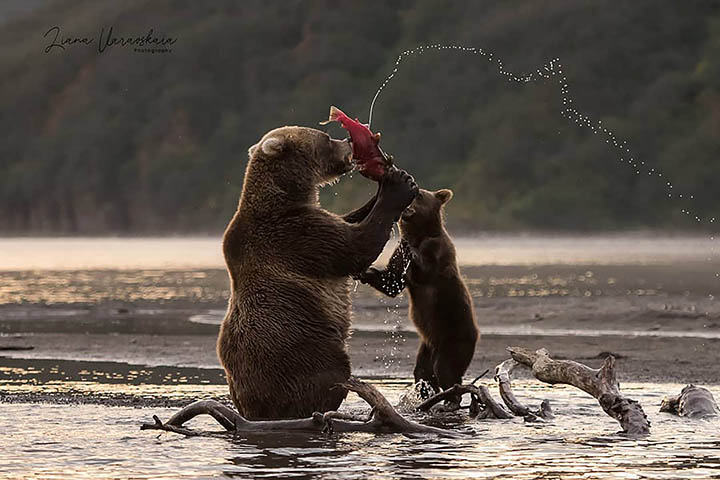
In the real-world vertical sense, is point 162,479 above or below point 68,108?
below

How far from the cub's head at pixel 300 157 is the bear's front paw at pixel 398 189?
0.36 metres

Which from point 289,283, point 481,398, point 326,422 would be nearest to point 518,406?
point 481,398

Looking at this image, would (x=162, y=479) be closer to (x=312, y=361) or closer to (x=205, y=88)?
(x=312, y=361)

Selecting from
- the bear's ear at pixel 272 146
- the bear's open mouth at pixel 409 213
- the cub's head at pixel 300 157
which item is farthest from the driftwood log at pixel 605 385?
the bear's ear at pixel 272 146

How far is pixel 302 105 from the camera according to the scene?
454 ft

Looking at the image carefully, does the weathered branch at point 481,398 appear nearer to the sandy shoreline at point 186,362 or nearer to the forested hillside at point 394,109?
the sandy shoreline at point 186,362

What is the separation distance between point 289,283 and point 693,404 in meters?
3.11

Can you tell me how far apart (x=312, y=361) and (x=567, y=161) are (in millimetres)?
110558

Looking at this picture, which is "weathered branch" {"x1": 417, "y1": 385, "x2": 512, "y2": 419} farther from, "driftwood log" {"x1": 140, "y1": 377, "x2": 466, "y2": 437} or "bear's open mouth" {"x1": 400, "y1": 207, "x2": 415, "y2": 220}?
"bear's open mouth" {"x1": 400, "y1": 207, "x2": 415, "y2": 220}

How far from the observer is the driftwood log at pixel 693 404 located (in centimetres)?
1043

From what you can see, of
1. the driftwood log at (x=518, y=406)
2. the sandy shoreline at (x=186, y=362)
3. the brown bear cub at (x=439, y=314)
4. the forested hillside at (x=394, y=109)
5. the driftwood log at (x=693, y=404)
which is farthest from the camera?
the forested hillside at (x=394, y=109)

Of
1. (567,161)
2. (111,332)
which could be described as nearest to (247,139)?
(567,161)

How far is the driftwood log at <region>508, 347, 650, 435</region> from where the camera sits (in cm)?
958

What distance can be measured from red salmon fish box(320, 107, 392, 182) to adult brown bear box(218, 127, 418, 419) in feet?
0.82
